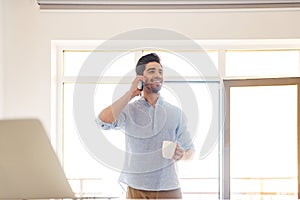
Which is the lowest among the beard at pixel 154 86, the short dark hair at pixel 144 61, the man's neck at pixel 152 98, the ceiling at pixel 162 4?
the man's neck at pixel 152 98

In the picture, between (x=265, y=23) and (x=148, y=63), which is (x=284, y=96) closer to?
(x=265, y=23)

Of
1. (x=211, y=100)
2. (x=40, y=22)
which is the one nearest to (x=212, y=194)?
(x=211, y=100)

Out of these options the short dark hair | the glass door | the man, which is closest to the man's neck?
the man

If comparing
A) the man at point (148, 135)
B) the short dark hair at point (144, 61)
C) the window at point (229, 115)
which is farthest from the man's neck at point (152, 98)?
the window at point (229, 115)

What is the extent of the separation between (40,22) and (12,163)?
692mm

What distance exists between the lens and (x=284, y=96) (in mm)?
2326

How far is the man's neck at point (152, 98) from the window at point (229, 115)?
24 centimetres

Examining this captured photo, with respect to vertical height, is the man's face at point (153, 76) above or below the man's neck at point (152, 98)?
above

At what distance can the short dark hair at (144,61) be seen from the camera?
1984 millimetres

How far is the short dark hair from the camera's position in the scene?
198 centimetres

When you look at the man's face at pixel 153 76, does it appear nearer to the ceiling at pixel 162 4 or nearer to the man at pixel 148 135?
the man at pixel 148 135

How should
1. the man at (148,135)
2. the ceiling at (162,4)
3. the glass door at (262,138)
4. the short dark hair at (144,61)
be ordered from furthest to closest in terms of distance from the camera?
the glass door at (262,138) < the ceiling at (162,4) < the short dark hair at (144,61) < the man at (148,135)

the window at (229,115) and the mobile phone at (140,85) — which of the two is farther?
the window at (229,115)

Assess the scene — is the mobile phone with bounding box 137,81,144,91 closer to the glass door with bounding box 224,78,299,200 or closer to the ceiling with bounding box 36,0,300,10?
the ceiling with bounding box 36,0,300,10
